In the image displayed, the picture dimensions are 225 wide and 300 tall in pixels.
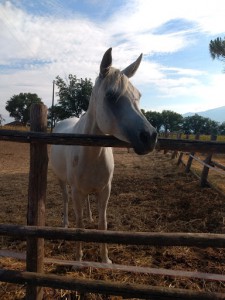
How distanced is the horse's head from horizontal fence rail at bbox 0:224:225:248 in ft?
2.28

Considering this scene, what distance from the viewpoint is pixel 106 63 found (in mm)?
2869

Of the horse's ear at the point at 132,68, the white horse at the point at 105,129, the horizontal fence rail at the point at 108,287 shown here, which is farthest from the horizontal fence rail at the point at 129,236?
the horse's ear at the point at 132,68

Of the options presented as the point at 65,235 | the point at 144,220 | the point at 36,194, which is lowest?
the point at 144,220

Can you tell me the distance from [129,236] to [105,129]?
1051 mm

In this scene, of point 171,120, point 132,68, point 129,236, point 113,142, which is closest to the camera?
point 129,236

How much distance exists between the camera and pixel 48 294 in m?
2.95

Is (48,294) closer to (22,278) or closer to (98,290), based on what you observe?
(22,278)

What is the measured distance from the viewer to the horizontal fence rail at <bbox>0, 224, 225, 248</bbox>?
2248mm

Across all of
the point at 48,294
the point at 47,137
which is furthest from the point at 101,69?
the point at 48,294

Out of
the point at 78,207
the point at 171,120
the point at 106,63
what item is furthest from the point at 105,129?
the point at 171,120

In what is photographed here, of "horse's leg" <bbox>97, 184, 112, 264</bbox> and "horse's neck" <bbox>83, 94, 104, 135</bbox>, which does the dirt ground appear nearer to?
"horse's leg" <bbox>97, 184, 112, 264</bbox>

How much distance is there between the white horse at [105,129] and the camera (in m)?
2.36

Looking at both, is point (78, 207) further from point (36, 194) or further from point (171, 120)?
point (171, 120)

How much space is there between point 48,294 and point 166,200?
14.2 feet
